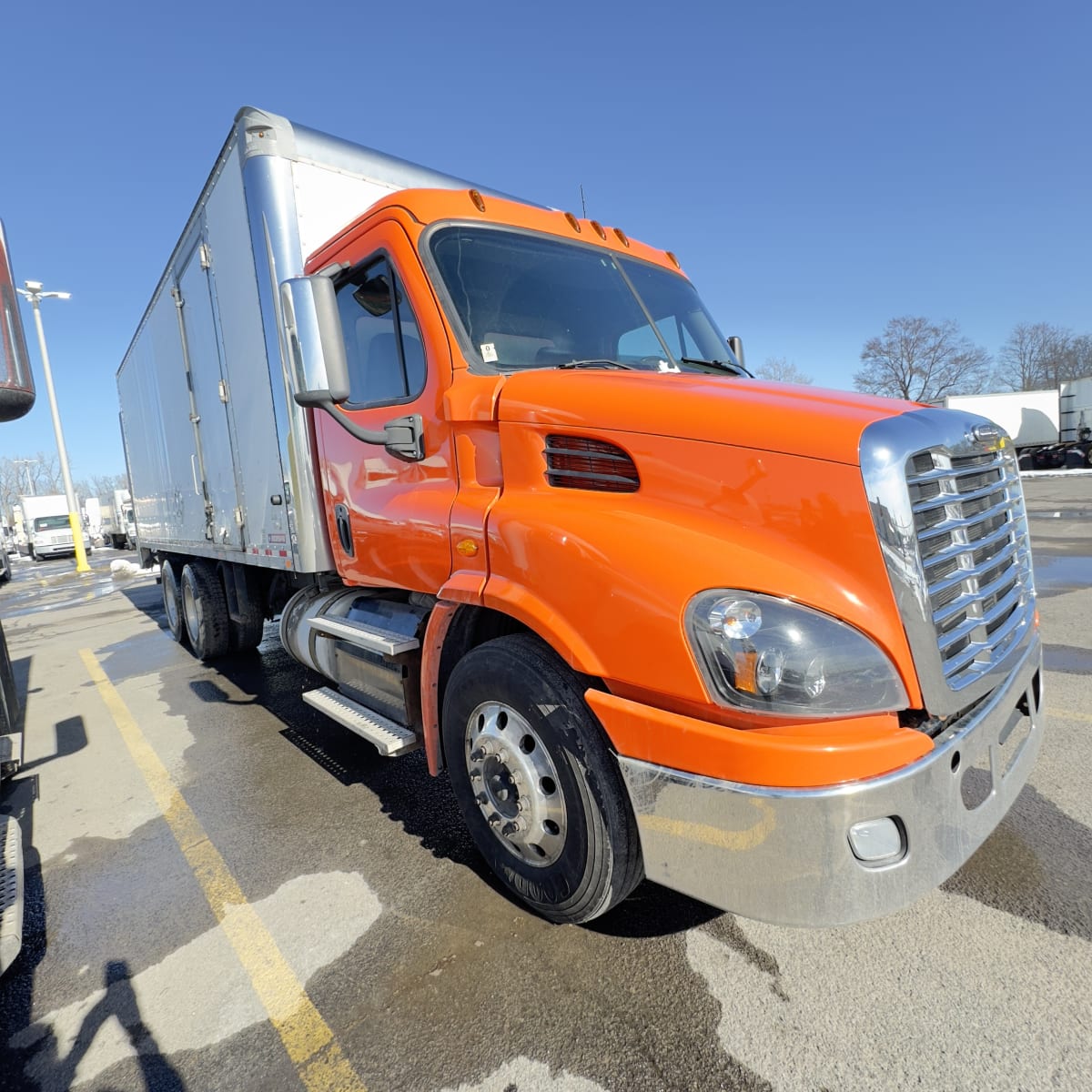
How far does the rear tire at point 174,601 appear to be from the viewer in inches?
313

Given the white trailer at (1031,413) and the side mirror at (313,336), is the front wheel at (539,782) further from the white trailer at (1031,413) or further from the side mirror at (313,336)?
the white trailer at (1031,413)

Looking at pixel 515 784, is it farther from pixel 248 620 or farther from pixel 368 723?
pixel 248 620

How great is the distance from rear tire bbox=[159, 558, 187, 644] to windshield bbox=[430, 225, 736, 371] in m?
6.56

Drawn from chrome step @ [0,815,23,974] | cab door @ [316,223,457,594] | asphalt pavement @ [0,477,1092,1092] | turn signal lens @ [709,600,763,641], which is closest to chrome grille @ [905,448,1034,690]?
turn signal lens @ [709,600,763,641]

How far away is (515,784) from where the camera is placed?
2.44 metres

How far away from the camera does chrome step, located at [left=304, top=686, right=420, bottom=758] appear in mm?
3033

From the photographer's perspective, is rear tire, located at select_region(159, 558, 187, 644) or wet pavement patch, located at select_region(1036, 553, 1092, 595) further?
rear tire, located at select_region(159, 558, 187, 644)

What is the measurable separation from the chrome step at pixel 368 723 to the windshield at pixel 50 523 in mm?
41581

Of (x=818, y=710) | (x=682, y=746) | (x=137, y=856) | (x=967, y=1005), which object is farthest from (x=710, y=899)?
(x=137, y=856)

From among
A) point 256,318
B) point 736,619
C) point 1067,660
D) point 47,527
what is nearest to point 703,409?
point 736,619

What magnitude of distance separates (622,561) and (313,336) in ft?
5.51

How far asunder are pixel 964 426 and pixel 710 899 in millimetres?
1677

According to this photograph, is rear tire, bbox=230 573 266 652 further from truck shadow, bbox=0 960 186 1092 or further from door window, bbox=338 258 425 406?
truck shadow, bbox=0 960 186 1092

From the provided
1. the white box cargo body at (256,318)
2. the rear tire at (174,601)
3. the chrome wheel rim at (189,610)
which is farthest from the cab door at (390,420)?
the rear tire at (174,601)
